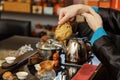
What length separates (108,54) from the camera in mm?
1015

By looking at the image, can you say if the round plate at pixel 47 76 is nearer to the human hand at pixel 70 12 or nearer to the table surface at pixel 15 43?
the human hand at pixel 70 12

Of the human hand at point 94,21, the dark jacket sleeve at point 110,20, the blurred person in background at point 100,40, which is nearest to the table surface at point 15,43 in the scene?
the dark jacket sleeve at point 110,20

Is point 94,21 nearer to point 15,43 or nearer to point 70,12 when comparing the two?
point 70,12

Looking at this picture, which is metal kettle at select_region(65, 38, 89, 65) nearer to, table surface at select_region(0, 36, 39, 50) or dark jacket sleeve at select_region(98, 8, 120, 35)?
dark jacket sleeve at select_region(98, 8, 120, 35)

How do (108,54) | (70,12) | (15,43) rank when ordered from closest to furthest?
(108,54), (70,12), (15,43)

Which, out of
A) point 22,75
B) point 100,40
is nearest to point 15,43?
point 22,75

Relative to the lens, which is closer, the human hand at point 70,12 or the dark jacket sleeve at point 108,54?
the dark jacket sleeve at point 108,54

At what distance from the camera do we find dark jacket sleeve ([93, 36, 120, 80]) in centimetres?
100

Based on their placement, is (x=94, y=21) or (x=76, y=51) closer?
(x=94, y=21)

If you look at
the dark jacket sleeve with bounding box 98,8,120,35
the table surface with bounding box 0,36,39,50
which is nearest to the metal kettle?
the dark jacket sleeve with bounding box 98,8,120,35

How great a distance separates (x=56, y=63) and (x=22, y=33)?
5.81 feet

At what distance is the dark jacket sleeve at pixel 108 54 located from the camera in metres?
1.00

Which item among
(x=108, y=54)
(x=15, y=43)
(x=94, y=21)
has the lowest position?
(x=15, y=43)

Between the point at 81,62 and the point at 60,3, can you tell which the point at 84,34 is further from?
the point at 60,3
